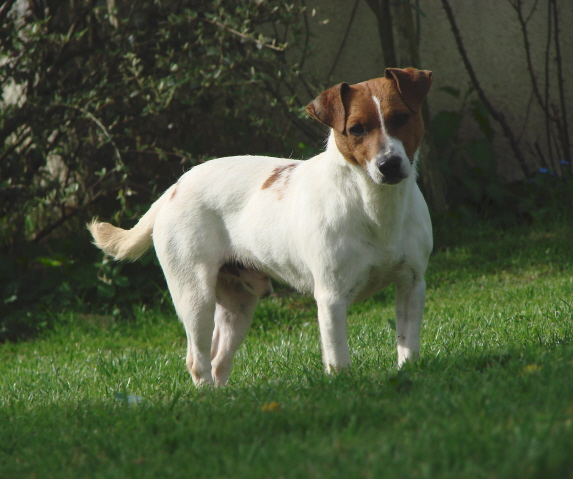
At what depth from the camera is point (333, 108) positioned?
3.61m

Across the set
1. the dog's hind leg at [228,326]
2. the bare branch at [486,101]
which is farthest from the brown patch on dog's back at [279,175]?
the bare branch at [486,101]

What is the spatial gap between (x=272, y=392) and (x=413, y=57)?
558 centimetres

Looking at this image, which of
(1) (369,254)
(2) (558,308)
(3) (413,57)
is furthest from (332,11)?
(1) (369,254)

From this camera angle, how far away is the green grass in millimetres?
2211

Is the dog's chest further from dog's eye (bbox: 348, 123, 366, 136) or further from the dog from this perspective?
dog's eye (bbox: 348, 123, 366, 136)

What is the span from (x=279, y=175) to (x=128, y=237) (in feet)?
3.82

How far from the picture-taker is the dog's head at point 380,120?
3.41 meters

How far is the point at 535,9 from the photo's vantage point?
8781 millimetres

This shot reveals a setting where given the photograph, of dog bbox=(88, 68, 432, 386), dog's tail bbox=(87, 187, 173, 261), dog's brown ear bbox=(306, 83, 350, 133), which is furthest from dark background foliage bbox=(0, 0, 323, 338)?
dog's brown ear bbox=(306, 83, 350, 133)

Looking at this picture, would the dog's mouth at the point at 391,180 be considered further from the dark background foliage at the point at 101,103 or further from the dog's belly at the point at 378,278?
the dark background foliage at the point at 101,103

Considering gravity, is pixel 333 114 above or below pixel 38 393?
above

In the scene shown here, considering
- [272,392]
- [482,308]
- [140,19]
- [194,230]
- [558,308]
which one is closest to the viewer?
[272,392]

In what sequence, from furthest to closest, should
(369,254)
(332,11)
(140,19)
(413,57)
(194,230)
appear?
(332,11)
(413,57)
(140,19)
(194,230)
(369,254)

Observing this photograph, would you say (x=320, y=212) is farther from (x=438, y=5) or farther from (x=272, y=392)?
(x=438, y=5)
